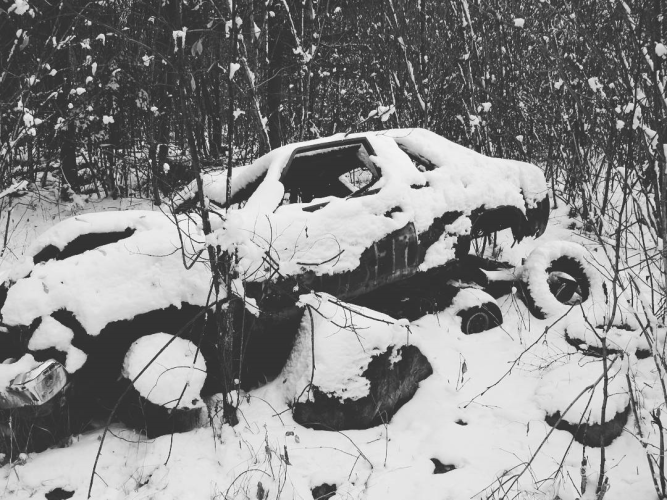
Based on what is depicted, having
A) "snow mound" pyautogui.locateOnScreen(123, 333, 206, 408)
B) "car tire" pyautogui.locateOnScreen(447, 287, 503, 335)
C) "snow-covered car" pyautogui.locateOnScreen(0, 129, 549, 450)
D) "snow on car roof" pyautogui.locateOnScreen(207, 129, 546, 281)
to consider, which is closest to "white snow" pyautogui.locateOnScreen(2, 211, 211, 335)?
"snow-covered car" pyautogui.locateOnScreen(0, 129, 549, 450)

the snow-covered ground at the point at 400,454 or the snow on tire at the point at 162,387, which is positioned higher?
the snow on tire at the point at 162,387

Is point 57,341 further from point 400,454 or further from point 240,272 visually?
point 400,454

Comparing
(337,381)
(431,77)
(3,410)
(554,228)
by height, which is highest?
(431,77)

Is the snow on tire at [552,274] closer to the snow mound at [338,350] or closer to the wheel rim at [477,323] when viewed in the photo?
the wheel rim at [477,323]

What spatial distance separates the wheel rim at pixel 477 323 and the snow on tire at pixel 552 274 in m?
0.49

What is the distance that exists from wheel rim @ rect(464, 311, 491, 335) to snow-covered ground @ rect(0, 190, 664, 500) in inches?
29.3

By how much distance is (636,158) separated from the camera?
17.0 feet

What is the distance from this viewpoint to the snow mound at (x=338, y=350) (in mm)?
3236

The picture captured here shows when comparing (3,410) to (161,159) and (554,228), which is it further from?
(554,228)

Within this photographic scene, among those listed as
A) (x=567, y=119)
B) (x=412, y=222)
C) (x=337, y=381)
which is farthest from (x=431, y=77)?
(x=337, y=381)

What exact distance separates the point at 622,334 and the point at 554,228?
329 centimetres

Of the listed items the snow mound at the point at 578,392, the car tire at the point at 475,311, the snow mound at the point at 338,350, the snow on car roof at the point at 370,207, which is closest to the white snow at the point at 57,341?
the snow on car roof at the point at 370,207

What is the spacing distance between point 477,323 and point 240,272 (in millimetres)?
2413

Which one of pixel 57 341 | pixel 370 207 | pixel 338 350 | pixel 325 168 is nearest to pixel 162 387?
pixel 57 341
